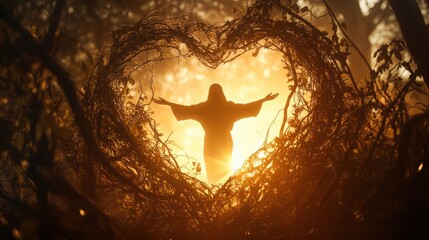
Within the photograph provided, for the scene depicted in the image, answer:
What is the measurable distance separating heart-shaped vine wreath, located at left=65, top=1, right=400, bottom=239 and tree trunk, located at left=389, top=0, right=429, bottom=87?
0.70 metres

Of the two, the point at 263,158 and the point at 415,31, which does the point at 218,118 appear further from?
the point at 415,31

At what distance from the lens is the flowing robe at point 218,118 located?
6625 mm

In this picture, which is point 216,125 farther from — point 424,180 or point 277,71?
point 277,71

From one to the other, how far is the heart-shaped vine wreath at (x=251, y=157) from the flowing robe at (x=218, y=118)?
73.6 inches

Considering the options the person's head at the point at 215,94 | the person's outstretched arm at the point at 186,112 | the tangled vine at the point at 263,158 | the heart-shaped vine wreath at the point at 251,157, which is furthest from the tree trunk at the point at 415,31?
the person's outstretched arm at the point at 186,112

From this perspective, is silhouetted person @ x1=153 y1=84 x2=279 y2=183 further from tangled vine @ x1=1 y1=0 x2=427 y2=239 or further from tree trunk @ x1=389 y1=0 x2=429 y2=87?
tree trunk @ x1=389 y1=0 x2=429 y2=87

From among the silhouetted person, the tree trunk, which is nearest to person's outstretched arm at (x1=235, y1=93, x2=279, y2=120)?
the silhouetted person

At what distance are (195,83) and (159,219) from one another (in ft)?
37.4

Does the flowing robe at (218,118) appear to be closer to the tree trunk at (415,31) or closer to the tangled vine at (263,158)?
the tangled vine at (263,158)

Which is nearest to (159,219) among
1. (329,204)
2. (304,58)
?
(329,204)

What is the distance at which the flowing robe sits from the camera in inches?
261

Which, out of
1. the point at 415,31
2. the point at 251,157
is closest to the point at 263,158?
the point at 251,157

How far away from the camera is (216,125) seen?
22.1 ft

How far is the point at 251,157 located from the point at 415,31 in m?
1.71
